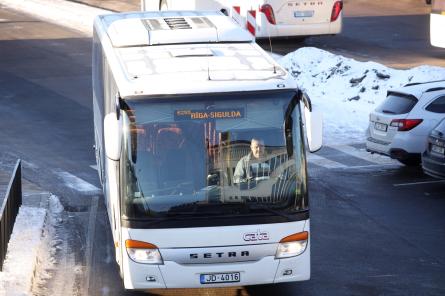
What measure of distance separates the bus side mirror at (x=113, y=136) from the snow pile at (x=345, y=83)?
1258 cm

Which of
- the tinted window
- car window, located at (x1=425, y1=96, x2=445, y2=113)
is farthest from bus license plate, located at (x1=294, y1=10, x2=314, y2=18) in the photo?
car window, located at (x1=425, y1=96, x2=445, y2=113)

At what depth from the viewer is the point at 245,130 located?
12.2 metres

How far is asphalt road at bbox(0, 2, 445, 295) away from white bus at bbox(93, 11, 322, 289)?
5.39 feet

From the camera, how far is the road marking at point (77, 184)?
19.2 m

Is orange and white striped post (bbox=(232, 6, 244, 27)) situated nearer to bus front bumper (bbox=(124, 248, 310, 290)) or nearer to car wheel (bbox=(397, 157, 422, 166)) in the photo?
car wheel (bbox=(397, 157, 422, 166))

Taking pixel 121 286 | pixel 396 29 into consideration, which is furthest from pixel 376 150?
pixel 396 29

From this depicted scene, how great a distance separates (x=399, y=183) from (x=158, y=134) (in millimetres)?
8951

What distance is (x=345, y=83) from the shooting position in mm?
28094

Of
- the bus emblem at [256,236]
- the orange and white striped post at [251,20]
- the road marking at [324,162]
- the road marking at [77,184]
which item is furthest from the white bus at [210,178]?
the orange and white striped post at [251,20]

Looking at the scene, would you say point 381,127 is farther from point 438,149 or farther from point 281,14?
point 281,14

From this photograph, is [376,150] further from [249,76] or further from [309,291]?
[249,76]

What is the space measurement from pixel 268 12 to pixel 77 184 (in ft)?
47.2

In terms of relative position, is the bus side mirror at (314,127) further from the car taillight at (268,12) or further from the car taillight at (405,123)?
the car taillight at (268,12)

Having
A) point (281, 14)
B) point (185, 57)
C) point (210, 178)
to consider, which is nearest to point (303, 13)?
point (281, 14)
